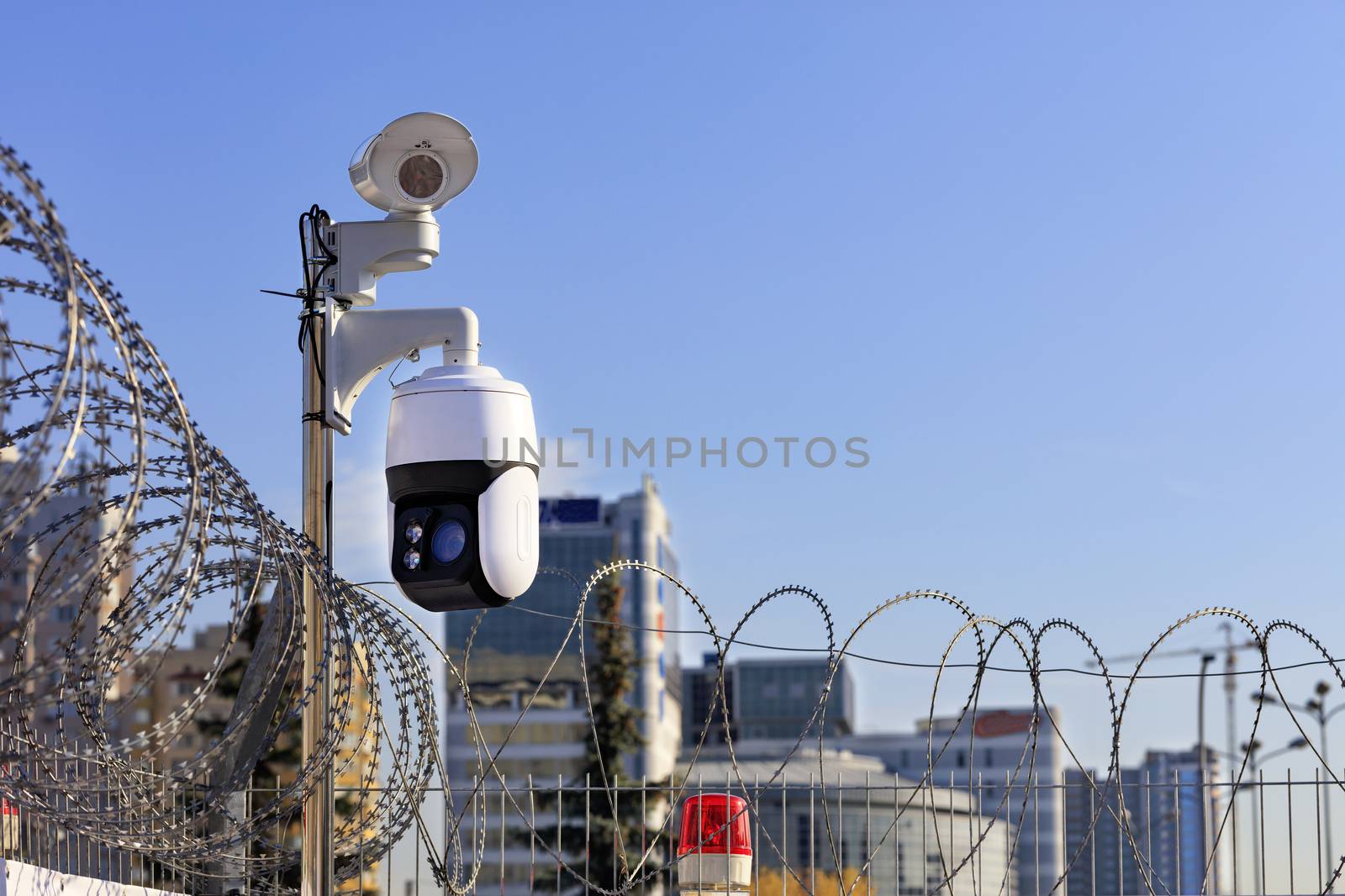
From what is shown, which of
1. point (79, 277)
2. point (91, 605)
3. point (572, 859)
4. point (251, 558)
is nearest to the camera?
point (79, 277)

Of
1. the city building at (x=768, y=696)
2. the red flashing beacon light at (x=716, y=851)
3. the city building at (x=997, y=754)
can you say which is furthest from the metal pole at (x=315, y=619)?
the city building at (x=768, y=696)

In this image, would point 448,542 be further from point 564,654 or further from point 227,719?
point 564,654

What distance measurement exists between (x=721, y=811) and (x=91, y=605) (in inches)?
151

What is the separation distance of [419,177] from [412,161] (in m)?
0.07

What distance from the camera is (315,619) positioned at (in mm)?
7203

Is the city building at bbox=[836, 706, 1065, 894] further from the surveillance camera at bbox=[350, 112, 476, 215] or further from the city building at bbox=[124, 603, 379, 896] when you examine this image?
the surveillance camera at bbox=[350, 112, 476, 215]

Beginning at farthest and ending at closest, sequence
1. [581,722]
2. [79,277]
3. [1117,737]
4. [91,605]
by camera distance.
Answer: [581,722] < [1117,737] < [91,605] < [79,277]

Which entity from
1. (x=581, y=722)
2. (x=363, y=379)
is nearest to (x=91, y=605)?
(x=363, y=379)

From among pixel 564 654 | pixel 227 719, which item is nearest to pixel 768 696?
pixel 564 654

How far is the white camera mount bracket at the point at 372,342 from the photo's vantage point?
7387 mm

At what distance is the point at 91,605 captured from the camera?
22.5ft

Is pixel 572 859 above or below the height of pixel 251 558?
below

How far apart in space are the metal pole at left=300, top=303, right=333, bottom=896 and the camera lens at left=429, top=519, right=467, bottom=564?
0.48 m

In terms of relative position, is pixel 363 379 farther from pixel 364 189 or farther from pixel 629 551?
pixel 629 551
